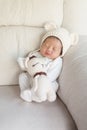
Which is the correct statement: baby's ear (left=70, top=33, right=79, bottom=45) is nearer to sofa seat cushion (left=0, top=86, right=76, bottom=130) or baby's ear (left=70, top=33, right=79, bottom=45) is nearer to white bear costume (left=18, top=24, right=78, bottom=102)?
white bear costume (left=18, top=24, right=78, bottom=102)

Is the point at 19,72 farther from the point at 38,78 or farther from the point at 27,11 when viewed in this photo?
the point at 27,11

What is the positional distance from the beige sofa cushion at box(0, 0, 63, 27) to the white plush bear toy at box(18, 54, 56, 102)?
23 centimetres

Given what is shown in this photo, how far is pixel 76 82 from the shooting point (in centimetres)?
122

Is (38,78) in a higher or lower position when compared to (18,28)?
lower

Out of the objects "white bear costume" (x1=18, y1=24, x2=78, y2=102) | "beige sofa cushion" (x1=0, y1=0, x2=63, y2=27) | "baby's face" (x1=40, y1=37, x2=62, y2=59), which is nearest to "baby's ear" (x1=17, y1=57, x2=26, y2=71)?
"white bear costume" (x1=18, y1=24, x2=78, y2=102)

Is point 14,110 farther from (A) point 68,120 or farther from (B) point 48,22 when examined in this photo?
(B) point 48,22

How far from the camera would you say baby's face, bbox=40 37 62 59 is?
4.47 feet

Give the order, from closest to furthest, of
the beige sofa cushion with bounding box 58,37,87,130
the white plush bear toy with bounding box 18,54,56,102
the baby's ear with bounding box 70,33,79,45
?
the beige sofa cushion with bounding box 58,37,87,130, the white plush bear toy with bounding box 18,54,56,102, the baby's ear with bounding box 70,33,79,45

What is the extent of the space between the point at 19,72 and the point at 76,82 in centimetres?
39

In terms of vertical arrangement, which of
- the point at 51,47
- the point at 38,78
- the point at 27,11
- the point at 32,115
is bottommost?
the point at 32,115

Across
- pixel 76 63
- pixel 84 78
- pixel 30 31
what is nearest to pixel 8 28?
pixel 30 31

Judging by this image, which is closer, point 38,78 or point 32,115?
point 32,115

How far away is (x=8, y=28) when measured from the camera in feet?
4.86

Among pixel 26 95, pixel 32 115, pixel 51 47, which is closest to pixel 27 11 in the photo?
pixel 51 47
